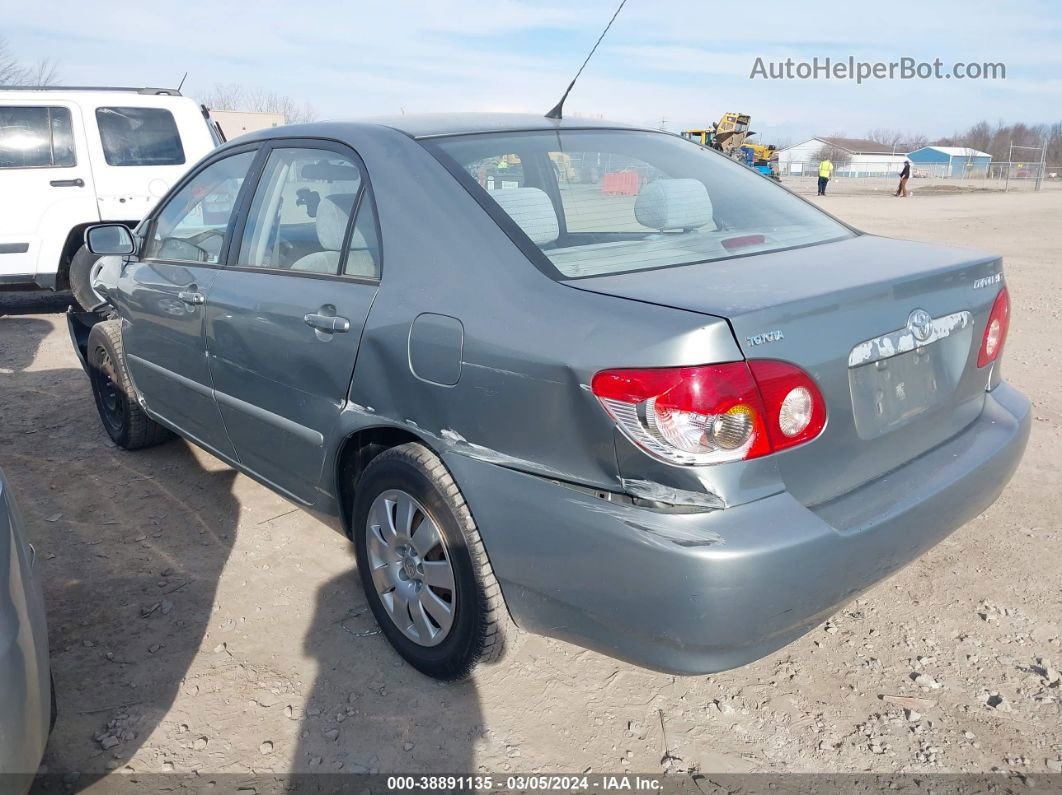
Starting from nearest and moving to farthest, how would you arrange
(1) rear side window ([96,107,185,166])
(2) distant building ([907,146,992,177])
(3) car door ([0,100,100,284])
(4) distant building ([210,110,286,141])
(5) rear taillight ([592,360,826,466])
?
(5) rear taillight ([592,360,826,466]), (3) car door ([0,100,100,284]), (1) rear side window ([96,107,185,166]), (4) distant building ([210,110,286,141]), (2) distant building ([907,146,992,177])

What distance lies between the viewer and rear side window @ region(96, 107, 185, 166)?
26.3 ft

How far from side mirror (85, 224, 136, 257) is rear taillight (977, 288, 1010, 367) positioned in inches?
141

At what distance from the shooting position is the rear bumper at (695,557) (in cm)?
185

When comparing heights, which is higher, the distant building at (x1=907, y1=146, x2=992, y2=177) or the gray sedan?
the gray sedan

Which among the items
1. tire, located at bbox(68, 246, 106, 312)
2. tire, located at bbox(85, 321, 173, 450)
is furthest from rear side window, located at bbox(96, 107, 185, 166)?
tire, located at bbox(85, 321, 173, 450)

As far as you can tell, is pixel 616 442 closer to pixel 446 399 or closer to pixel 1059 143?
pixel 446 399

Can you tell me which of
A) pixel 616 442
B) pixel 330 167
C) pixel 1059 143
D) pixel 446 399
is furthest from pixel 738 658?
pixel 1059 143

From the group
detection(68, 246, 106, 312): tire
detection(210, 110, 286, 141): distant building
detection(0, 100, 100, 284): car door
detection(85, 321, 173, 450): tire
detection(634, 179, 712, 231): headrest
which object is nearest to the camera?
detection(634, 179, 712, 231): headrest

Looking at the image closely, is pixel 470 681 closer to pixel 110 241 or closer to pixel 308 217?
pixel 308 217

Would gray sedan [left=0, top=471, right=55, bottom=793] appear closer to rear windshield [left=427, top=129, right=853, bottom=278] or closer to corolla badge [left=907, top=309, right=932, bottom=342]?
rear windshield [left=427, top=129, right=853, bottom=278]

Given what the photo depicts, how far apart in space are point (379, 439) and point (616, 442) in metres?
0.99

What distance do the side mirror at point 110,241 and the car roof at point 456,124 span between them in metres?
1.14

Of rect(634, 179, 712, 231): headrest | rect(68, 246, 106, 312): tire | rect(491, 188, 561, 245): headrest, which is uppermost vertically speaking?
rect(491, 188, 561, 245): headrest

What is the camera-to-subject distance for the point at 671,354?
182 cm
